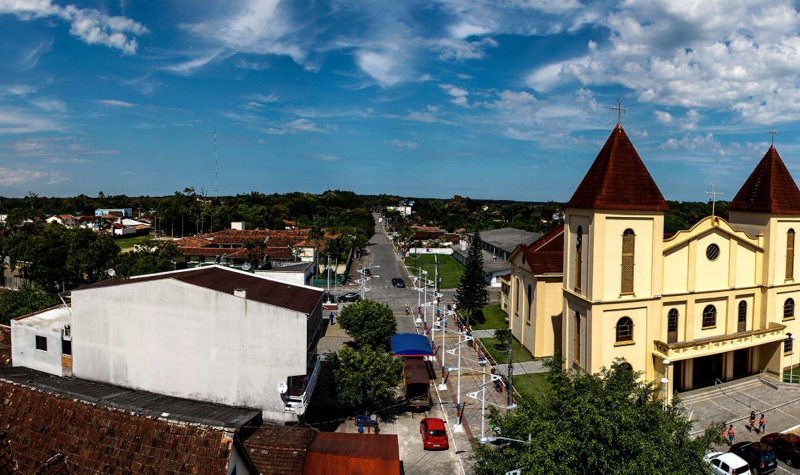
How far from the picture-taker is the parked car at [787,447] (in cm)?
2159

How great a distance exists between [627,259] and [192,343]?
2024 centimetres

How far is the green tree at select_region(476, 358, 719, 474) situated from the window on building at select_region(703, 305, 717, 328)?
14562 millimetres

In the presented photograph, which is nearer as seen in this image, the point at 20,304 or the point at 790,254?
the point at 790,254

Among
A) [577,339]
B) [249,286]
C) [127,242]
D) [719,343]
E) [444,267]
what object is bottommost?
[444,267]

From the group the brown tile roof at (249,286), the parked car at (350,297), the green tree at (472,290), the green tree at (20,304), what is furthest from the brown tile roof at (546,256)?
the green tree at (20,304)

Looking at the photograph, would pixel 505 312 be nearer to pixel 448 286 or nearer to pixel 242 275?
pixel 448 286

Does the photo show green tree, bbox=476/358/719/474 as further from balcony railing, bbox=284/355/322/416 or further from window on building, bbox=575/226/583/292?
window on building, bbox=575/226/583/292

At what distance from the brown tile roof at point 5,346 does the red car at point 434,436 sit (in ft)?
70.7

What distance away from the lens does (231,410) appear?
2052 centimetres

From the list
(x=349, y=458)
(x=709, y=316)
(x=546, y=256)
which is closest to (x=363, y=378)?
(x=349, y=458)

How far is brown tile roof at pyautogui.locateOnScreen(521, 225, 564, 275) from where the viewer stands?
33594 millimetres

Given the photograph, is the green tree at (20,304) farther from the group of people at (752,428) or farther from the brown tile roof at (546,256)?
the group of people at (752,428)

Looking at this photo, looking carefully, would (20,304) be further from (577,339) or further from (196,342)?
(577,339)

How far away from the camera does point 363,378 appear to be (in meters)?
24.4
